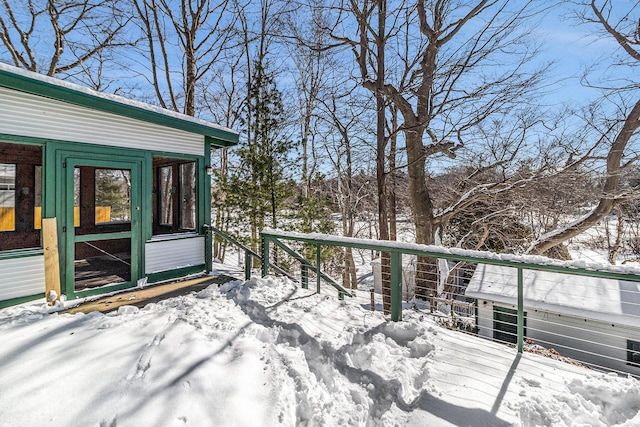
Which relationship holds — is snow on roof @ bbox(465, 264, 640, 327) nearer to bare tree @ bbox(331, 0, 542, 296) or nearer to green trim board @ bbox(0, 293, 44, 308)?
bare tree @ bbox(331, 0, 542, 296)

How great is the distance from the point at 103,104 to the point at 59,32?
34.4 ft

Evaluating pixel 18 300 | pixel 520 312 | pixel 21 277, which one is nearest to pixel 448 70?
pixel 520 312

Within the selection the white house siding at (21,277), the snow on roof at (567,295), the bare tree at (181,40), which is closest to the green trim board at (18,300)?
the white house siding at (21,277)

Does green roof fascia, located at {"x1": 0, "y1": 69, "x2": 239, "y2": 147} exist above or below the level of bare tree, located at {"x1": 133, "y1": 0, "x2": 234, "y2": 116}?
below

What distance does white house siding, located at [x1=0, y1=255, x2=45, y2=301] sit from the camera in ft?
12.8

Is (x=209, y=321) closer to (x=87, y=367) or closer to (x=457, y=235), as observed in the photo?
(x=87, y=367)

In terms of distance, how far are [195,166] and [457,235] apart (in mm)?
10214

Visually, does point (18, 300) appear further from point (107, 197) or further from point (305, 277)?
point (305, 277)

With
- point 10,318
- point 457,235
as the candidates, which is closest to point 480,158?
point 457,235

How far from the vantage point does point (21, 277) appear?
13.1 feet

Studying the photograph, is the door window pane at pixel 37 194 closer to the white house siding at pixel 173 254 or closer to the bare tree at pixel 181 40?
the white house siding at pixel 173 254

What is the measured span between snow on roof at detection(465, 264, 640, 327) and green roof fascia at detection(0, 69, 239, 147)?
6667mm

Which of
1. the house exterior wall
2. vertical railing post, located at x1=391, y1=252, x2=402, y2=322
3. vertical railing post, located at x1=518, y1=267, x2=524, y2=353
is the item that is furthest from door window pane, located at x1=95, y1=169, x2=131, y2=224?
the house exterior wall

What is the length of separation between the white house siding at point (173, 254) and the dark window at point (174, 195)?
0.38 meters
